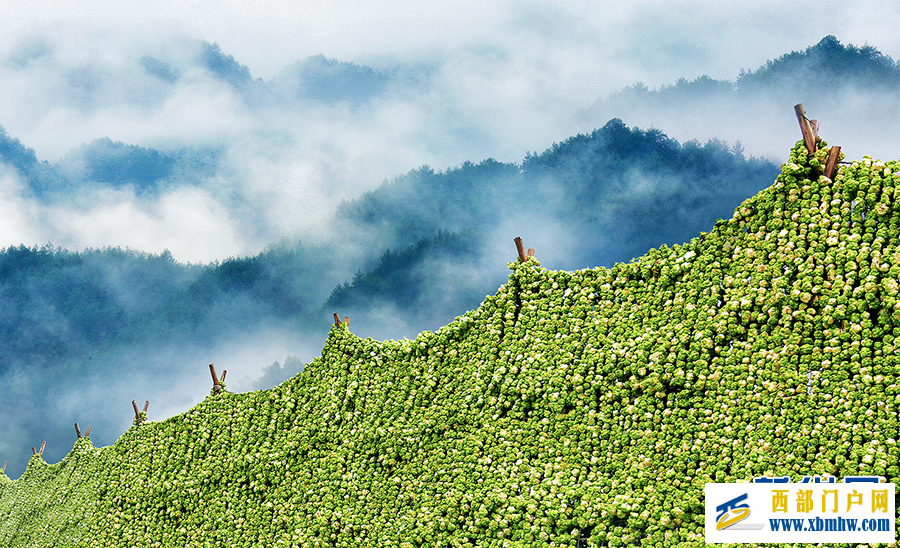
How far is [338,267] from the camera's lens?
6756 centimetres

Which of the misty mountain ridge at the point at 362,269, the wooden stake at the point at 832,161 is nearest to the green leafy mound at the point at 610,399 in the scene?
the wooden stake at the point at 832,161

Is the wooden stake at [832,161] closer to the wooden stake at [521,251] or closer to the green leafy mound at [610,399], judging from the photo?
the green leafy mound at [610,399]

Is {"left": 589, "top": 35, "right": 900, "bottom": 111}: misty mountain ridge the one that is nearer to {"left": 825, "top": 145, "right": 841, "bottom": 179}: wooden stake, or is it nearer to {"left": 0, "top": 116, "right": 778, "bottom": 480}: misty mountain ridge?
{"left": 0, "top": 116, "right": 778, "bottom": 480}: misty mountain ridge

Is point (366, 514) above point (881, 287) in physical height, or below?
below

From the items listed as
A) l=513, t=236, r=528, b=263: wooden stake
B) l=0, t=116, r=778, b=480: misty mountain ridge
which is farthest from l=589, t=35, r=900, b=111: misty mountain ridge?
l=513, t=236, r=528, b=263: wooden stake

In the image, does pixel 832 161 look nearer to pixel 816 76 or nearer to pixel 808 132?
pixel 808 132

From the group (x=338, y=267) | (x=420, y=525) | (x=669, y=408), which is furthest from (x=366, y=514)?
(x=338, y=267)

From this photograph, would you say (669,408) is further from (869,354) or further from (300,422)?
(300,422)

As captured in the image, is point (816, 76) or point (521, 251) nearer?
point (521, 251)

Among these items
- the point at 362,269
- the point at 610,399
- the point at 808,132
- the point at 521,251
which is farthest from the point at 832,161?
the point at 362,269

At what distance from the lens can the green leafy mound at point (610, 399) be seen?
13.5 feet

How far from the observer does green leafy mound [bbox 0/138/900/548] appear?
411 cm

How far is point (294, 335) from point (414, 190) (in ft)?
79.2

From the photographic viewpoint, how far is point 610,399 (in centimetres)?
512
